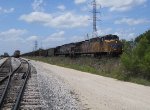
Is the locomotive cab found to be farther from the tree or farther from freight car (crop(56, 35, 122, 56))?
the tree

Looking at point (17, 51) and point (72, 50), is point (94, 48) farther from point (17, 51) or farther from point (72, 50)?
point (17, 51)

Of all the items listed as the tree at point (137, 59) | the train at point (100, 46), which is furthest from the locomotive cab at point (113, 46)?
the tree at point (137, 59)

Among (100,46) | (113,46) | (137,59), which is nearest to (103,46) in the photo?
(100,46)

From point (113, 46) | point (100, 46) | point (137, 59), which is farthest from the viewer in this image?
point (100, 46)

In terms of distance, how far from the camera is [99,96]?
16.7 metres

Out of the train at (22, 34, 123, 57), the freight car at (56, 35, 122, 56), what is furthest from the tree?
the freight car at (56, 35, 122, 56)

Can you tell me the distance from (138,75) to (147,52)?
165 cm

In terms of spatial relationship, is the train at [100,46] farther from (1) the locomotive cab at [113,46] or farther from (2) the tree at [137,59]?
(2) the tree at [137,59]

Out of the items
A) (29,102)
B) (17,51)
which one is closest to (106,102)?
(29,102)

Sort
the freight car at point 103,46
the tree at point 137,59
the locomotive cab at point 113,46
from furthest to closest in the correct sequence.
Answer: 1. the freight car at point 103,46
2. the locomotive cab at point 113,46
3. the tree at point 137,59

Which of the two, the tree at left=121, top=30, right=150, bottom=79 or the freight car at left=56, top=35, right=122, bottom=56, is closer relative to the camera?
the tree at left=121, top=30, right=150, bottom=79

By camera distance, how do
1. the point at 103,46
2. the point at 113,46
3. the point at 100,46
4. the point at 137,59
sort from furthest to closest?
the point at 100,46
the point at 103,46
the point at 113,46
the point at 137,59

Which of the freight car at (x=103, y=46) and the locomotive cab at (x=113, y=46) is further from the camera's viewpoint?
the freight car at (x=103, y=46)

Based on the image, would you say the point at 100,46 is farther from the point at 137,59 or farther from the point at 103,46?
the point at 137,59
